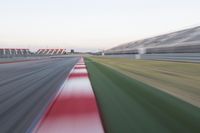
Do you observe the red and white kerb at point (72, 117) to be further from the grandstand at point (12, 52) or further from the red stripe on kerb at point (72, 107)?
the grandstand at point (12, 52)

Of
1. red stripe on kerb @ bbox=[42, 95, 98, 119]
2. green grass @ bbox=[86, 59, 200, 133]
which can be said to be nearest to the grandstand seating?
red stripe on kerb @ bbox=[42, 95, 98, 119]

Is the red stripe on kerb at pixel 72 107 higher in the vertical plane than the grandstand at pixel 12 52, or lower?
higher

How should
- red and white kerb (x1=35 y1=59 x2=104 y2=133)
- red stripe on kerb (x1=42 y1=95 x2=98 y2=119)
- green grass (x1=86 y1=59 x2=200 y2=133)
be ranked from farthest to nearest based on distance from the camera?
red stripe on kerb (x1=42 y1=95 x2=98 y2=119), red and white kerb (x1=35 y1=59 x2=104 y2=133), green grass (x1=86 y1=59 x2=200 y2=133)

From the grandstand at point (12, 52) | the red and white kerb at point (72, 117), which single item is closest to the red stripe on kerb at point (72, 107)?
the red and white kerb at point (72, 117)

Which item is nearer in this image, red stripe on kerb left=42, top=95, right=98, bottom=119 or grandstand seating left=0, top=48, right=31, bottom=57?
red stripe on kerb left=42, top=95, right=98, bottom=119

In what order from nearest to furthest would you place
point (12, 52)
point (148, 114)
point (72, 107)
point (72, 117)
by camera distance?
point (148, 114), point (72, 117), point (72, 107), point (12, 52)

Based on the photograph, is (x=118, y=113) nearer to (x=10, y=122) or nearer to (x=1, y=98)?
(x=10, y=122)

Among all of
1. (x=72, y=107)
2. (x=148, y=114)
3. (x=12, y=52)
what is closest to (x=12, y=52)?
(x=12, y=52)

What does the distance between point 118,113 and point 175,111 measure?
4.27ft

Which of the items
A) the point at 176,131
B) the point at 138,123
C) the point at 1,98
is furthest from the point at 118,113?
the point at 1,98

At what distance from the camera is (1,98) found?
919 centimetres

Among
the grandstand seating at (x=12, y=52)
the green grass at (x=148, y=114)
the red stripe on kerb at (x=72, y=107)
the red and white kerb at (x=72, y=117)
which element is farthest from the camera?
the grandstand seating at (x=12, y=52)

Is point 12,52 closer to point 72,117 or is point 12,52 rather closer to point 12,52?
point 12,52

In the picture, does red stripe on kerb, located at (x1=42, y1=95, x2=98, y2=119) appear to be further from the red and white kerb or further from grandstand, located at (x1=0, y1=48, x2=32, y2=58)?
grandstand, located at (x1=0, y1=48, x2=32, y2=58)
